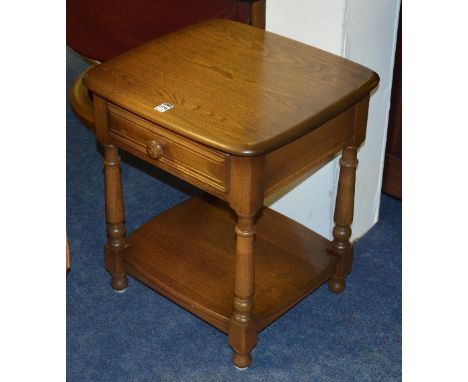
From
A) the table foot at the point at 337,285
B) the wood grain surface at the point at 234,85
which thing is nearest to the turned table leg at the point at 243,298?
the wood grain surface at the point at 234,85

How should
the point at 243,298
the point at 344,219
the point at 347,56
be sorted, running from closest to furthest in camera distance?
the point at 243,298 → the point at 347,56 → the point at 344,219

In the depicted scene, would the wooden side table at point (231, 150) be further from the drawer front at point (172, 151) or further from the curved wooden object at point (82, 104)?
the curved wooden object at point (82, 104)

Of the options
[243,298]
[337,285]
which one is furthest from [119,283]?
[337,285]

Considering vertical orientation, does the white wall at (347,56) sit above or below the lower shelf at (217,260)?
above

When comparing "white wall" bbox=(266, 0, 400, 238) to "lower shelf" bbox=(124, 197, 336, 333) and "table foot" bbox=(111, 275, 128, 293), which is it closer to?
"lower shelf" bbox=(124, 197, 336, 333)

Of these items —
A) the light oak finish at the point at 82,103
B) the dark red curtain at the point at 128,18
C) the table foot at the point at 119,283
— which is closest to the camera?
the table foot at the point at 119,283

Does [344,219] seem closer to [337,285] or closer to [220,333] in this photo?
[337,285]

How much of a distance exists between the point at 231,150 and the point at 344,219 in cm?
56

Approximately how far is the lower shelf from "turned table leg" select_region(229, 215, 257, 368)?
32 millimetres

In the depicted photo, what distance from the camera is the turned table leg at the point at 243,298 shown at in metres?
1.64

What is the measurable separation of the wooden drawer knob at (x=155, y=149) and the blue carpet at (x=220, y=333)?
48 cm

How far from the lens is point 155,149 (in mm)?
1650

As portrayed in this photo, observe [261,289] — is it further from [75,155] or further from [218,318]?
[75,155]

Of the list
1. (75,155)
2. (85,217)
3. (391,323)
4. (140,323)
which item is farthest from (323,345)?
(75,155)
